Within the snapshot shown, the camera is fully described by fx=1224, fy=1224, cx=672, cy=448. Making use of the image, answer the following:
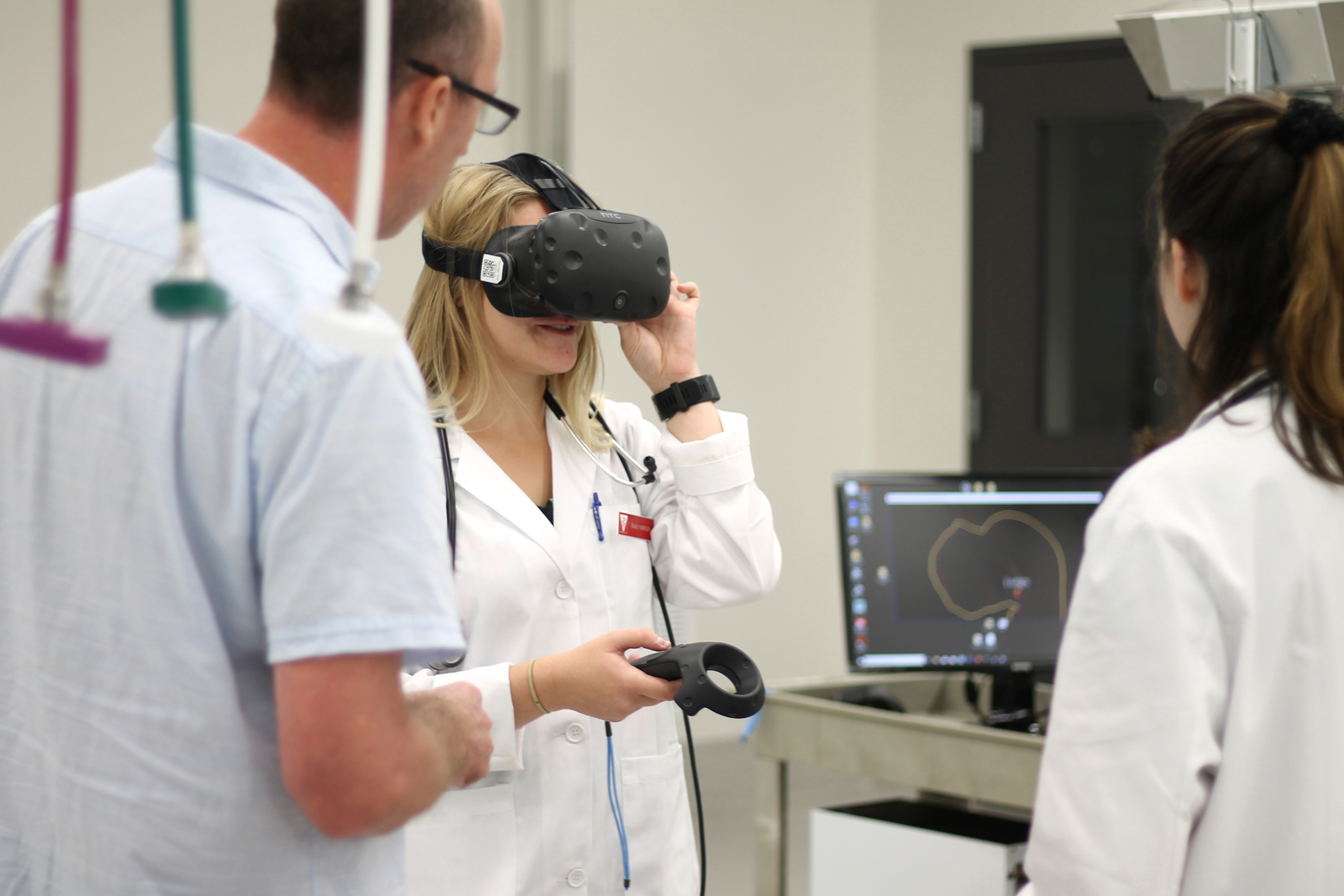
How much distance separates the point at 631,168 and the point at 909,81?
1316mm

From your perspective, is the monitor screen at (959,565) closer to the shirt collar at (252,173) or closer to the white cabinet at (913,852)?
the white cabinet at (913,852)

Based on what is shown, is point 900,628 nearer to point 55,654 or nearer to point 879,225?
point 55,654

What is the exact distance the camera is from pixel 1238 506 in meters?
0.98

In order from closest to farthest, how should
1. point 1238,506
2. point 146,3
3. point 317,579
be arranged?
point 317,579 → point 1238,506 → point 146,3

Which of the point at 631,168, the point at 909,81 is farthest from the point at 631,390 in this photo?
the point at 909,81

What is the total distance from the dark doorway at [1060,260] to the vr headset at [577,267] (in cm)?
322

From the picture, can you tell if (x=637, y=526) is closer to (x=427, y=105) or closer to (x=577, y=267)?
(x=577, y=267)

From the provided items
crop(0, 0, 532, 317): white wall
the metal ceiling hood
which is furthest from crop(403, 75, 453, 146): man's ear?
crop(0, 0, 532, 317): white wall

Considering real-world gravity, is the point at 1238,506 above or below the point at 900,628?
above

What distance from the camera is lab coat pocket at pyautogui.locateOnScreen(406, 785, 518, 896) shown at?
1349 millimetres

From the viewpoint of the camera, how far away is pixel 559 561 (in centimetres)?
145

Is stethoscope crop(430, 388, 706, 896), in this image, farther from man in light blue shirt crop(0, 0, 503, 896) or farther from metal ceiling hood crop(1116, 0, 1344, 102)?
metal ceiling hood crop(1116, 0, 1344, 102)

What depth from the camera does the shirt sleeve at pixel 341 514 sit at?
2.41 ft

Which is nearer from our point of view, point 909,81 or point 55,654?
point 55,654
